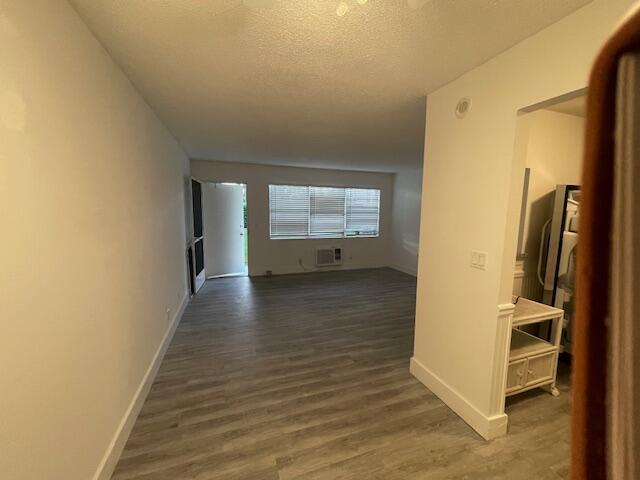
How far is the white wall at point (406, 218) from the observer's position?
229 inches

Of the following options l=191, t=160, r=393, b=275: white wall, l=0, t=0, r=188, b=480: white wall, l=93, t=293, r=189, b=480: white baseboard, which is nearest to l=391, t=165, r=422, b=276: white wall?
l=191, t=160, r=393, b=275: white wall

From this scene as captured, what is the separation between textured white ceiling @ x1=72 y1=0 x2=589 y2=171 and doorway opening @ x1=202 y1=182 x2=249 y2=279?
102 inches

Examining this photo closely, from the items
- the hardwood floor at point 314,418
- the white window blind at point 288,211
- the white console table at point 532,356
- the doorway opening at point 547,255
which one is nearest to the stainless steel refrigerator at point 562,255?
the doorway opening at point 547,255

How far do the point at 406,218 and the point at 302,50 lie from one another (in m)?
5.11

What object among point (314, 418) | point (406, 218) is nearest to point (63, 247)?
point (314, 418)

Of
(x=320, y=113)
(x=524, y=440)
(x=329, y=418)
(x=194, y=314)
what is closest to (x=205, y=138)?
(x=320, y=113)

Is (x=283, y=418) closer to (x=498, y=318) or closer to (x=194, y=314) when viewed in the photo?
(x=498, y=318)

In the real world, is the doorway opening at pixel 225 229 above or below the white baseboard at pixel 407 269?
above

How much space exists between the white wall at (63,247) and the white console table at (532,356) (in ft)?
7.81

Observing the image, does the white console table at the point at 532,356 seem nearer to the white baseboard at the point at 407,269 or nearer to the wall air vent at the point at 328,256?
the white baseboard at the point at 407,269

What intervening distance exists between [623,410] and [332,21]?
157 cm

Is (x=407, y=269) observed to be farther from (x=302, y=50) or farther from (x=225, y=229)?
(x=302, y=50)

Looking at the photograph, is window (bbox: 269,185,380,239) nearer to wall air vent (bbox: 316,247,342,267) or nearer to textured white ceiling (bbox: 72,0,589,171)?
wall air vent (bbox: 316,247,342,267)

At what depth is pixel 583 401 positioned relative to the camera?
0.95 ft
